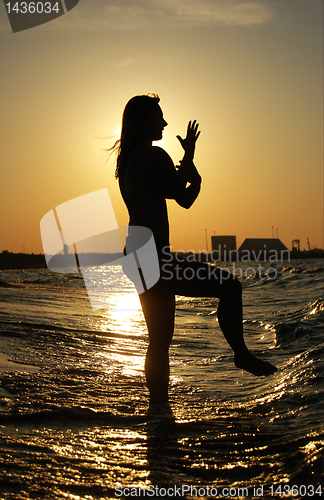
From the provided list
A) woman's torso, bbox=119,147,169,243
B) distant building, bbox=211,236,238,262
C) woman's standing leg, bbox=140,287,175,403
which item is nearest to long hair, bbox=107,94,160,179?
woman's torso, bbox=119,147,169,243

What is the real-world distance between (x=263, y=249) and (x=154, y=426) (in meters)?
124

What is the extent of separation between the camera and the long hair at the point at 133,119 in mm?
2875

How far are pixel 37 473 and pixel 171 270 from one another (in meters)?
1.29

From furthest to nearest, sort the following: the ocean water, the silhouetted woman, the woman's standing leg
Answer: the woman's standing leg
the silhouetted woman
the ocean water

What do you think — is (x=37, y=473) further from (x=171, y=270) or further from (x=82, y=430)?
(x=171, y=270)

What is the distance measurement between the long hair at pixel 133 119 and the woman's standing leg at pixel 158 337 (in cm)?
93

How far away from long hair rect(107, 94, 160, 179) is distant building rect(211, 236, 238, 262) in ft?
388

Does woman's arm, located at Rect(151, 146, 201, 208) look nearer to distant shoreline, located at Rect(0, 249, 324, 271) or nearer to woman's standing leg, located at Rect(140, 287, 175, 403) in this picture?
woman's standing leg, located at Rect(140, 287, 175, 403)

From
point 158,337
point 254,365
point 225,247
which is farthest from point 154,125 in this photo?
point 225,247

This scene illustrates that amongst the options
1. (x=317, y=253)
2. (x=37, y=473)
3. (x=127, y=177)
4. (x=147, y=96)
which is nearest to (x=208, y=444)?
(x=37, y=473)

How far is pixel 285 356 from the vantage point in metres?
4.69

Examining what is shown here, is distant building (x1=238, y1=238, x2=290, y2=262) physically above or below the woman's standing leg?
below

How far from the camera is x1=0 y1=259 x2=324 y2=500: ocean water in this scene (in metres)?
1.79

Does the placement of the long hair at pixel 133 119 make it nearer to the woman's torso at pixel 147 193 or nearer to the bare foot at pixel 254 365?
the woman's torso at pixel 147 193
